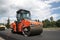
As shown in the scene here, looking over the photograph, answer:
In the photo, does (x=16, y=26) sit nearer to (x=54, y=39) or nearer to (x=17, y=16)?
(x=17, y=16)

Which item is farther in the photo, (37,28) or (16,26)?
(16,26)

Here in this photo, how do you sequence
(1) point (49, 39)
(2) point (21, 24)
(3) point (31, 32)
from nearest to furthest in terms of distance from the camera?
(1) point (49, 39)
(3) point (31, 32)
(2) point (21, 24)

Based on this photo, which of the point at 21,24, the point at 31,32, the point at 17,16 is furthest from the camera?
the point at 17,16

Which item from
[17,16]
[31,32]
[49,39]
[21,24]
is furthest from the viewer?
[17,16]

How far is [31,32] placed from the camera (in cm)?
2083

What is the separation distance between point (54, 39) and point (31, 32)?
4465mm

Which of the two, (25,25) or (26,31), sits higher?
(25,25)

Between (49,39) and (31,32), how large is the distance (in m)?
4.31

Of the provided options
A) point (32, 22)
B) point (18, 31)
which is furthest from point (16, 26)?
point (32, 22)

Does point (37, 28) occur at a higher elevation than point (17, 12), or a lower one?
lower

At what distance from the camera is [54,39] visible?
1686 cm

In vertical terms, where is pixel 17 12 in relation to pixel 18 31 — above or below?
above

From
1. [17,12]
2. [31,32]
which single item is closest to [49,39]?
[31,32]

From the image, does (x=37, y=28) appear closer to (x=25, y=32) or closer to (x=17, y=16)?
(x=25, y=32)
